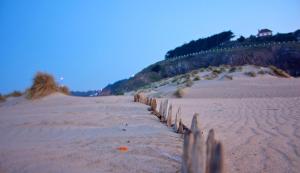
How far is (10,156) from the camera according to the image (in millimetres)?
4520

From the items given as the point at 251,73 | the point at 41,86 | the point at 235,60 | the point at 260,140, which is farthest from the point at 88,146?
the point at 235,60

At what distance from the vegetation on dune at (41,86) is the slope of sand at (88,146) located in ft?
22.9

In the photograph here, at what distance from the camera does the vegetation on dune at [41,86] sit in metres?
14.8

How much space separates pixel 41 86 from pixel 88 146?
10.8 meters

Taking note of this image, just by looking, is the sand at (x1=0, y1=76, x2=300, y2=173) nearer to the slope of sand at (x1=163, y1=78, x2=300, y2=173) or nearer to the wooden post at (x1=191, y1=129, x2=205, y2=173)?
the slope of sand at (x1=163, y1=78, x2=300, y2=173)

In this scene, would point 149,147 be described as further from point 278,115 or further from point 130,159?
point 278,115

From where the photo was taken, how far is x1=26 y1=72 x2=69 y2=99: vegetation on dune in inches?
582

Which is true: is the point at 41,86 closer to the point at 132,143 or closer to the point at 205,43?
the point at 132,143

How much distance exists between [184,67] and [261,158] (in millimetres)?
49453

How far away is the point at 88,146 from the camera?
5.04 meters

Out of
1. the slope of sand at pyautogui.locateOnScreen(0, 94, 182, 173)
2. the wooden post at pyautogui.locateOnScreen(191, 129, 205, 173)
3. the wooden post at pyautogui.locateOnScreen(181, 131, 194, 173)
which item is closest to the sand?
Answer: the slope of sand at pyautogui.locateOnScreen(0, 94, 182, 173)

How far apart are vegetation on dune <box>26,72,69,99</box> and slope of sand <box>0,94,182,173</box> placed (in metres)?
6.97

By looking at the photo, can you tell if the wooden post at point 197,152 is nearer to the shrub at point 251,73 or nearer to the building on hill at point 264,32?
the shrub at point 251,73

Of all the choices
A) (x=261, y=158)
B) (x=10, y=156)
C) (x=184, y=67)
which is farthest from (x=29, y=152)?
(x=184, y=67)
